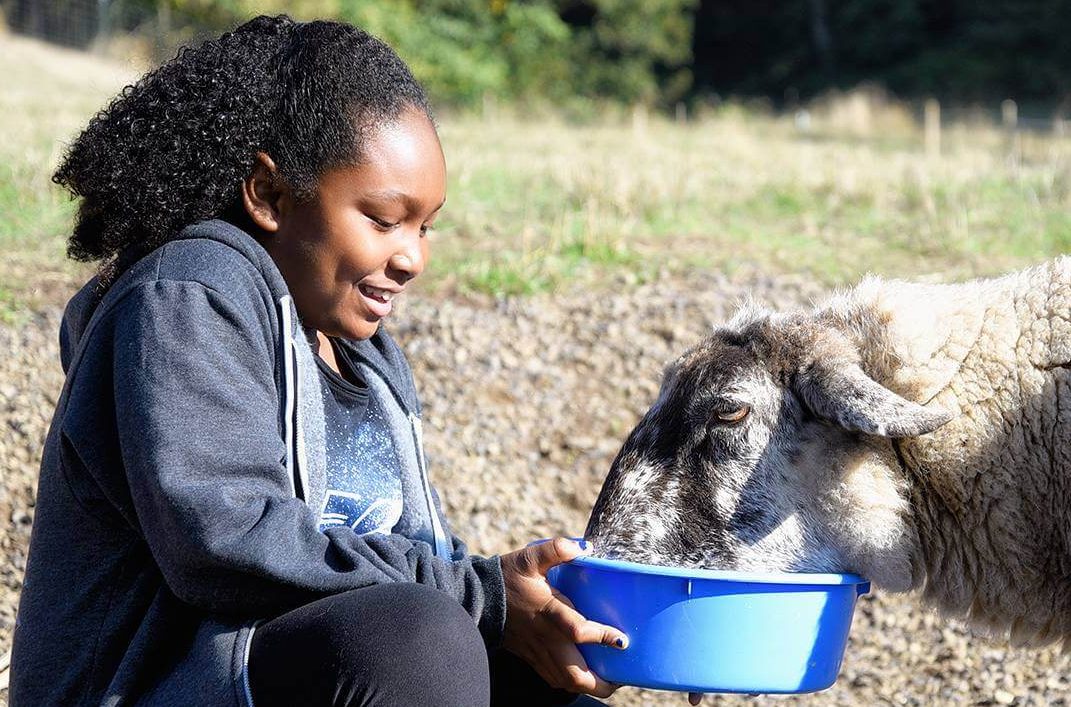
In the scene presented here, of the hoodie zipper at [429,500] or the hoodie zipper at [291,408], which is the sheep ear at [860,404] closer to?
the hoodie zipper at [429,500]

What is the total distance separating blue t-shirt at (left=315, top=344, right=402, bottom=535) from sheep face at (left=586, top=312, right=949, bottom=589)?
27.9 inches

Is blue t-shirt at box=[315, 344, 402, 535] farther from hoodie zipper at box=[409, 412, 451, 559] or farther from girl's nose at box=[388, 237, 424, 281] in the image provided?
girl's nose at box=[388, 237, 424, 281]

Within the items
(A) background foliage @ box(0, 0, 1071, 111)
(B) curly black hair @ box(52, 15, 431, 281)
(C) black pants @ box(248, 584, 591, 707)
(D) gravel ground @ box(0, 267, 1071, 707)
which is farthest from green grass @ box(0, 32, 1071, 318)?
(A) background foliage @ box(0, 0, 1071, 111)

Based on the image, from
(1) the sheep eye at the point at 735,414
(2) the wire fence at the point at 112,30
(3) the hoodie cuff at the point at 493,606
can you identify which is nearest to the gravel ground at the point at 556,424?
(1) the sheep eye at the point at 735,414

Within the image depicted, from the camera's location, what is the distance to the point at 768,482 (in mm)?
3564

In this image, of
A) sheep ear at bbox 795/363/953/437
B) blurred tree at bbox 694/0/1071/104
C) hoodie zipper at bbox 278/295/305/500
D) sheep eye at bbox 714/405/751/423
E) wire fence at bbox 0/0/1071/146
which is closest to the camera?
hoodie zipper at bbox 278/295/305/500

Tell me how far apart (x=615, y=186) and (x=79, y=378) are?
696 centimetres

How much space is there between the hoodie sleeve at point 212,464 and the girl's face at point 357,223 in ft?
1.18

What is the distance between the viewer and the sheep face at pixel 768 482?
3506 millimetres

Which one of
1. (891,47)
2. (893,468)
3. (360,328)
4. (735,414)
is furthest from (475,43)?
(360,328)

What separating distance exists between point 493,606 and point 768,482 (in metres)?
1.05

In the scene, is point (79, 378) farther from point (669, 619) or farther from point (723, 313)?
point (723, 313)

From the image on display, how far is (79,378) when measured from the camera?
261cm

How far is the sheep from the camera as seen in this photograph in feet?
11.4
